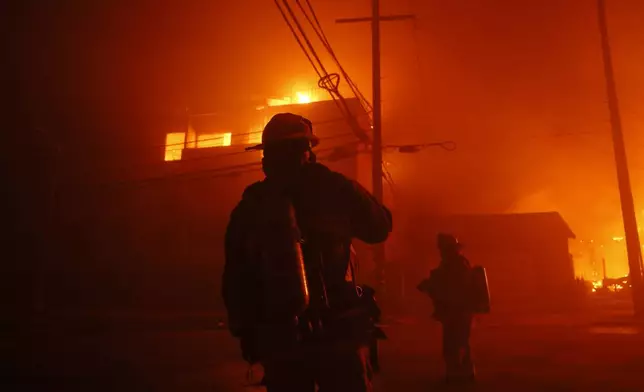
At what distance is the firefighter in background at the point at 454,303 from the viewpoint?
20.9 feet

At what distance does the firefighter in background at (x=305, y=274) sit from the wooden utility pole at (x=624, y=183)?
1878cm

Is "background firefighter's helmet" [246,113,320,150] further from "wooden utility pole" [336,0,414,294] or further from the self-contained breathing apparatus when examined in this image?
"wooden utility pole" [336,0,414,294]

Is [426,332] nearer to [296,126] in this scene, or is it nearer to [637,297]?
[637,297]

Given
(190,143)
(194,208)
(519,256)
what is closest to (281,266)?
(519,256)

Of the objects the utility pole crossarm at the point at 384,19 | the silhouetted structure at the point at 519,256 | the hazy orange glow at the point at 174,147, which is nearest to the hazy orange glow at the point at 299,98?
the hazy orange glow at the point at 174,147

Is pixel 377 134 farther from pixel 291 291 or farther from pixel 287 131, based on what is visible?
pixel 291 291

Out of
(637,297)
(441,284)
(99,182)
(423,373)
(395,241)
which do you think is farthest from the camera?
(99,182)

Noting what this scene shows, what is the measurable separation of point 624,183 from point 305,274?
64.3 ft

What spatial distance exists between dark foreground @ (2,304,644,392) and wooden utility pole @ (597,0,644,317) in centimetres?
312

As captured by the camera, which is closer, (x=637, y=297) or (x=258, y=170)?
(x=637, y=297)

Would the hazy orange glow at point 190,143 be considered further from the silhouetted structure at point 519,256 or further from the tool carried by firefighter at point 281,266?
the tool carried by firefighter at point 281,266

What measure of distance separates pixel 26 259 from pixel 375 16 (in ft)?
98.9

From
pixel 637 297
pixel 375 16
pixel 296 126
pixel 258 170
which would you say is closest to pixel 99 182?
pixel 258 170

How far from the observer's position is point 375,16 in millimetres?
15547
